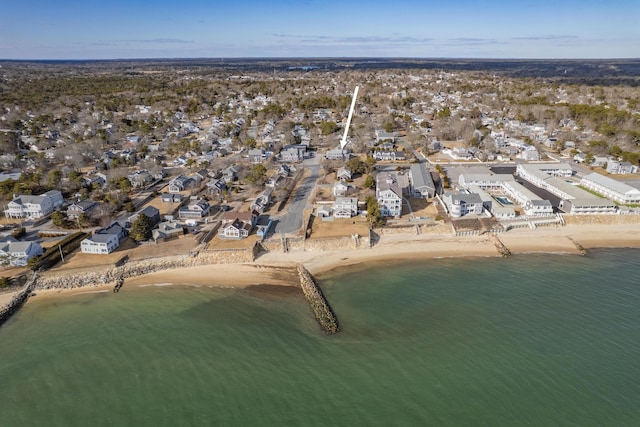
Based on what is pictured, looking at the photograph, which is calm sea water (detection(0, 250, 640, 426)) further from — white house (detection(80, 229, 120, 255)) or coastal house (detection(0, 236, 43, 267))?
coastal house (detection(0, 236, 43, 267))

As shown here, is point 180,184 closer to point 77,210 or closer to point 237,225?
point 77,210

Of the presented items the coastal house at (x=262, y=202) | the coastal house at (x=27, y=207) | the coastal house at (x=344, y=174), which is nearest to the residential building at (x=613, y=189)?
the coastal house at (x=344, y=174)

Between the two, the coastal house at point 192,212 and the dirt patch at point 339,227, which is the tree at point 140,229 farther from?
the dirt patch at point 339,227

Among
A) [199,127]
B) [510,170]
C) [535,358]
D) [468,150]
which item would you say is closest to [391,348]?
[535,358]

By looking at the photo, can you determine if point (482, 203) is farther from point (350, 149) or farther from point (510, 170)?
point (350, 149)

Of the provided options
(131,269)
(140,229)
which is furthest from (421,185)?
(131,269)

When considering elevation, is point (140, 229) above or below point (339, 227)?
above
